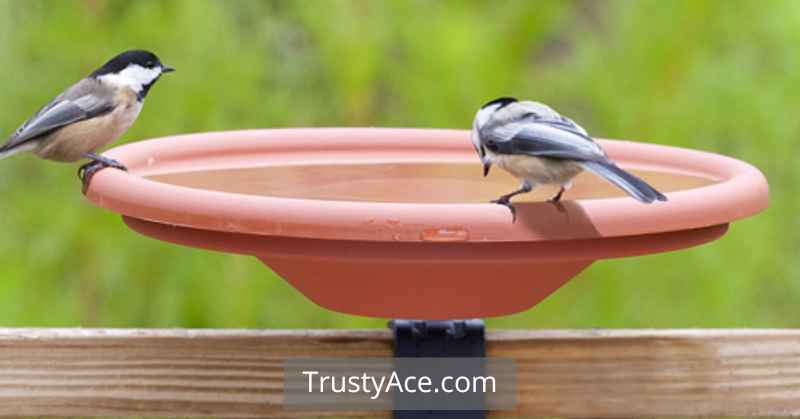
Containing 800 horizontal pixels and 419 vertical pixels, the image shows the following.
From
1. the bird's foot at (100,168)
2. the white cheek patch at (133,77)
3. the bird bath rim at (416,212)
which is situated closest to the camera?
the bird bath rim at (416,212)

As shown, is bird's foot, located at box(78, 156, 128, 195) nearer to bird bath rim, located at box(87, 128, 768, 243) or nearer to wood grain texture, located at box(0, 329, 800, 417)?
bird bath rim, located at box(87, 128, 768, 243)

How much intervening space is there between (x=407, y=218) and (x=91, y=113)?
3.46 ft

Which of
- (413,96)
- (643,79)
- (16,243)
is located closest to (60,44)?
(16,243)

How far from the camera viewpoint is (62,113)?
2326 mm

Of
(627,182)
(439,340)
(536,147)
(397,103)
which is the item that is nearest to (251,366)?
(439,340)

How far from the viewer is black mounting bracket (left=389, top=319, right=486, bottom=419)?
1.87m

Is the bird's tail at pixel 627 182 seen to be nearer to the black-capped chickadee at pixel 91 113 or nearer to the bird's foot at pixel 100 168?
the bird's foot at pixel 100 168

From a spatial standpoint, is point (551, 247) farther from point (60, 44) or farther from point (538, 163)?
point (60, 44)

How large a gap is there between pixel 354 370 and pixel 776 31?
1275 millimetres

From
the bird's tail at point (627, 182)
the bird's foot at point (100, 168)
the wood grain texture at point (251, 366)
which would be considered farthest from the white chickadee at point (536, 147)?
the bird's foot at point (100, 168)

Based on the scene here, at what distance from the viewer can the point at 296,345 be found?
1897mm

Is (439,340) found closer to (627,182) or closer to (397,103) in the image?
(627,182)

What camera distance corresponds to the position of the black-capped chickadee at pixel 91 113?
2293 millimetres

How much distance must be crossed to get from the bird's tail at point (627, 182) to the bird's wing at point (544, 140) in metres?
0.01
